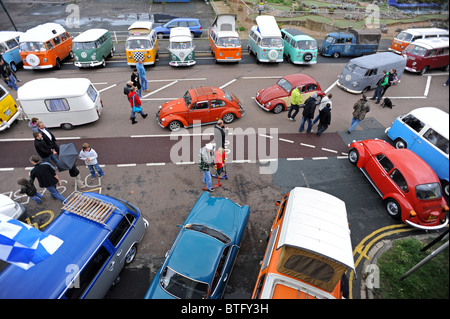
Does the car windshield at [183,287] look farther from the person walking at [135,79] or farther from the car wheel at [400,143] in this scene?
the person walking at [135,79]

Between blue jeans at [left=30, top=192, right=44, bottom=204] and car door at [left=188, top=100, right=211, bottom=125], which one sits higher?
car door at [left=188, top=100, right=211, bottom=125]

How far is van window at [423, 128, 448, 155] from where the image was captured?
28.7 feet

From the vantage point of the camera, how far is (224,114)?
470 inches

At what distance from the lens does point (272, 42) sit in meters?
18.3

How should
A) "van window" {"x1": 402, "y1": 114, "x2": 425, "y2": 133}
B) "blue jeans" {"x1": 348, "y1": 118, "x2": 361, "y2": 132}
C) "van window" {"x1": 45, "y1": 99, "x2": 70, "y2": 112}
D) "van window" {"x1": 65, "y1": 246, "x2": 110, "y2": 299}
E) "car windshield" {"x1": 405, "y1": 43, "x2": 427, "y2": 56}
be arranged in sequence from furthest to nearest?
"car windshield" {"x1": 405, "y1": 43, "x2": 427, "y2": 56}
"blue jeans" {"x1": 348, "y1": 118, "x2": 361, "y2": 132}
"van window" {"x1": 45, "y1": 99, "x2": 70, "y2": 112}
"van window" {"x1": 402, "y1": 114, "x2": 425, "y2": 133}
"van window" {"x1": 65, "y1": 246, "x2": 110, "y2": 299}

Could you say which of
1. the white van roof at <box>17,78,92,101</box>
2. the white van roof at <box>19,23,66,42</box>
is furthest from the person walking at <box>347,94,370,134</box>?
the white van roof at <box>19,23,66,42</box>

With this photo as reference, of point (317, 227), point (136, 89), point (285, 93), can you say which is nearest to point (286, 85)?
point (285, 93)

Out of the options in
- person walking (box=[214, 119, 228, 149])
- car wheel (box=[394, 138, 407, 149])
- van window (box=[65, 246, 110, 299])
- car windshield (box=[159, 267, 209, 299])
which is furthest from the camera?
car wheel (box=[394, 138, 407, 149])

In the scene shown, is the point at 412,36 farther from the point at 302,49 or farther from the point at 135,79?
the point at 135,79

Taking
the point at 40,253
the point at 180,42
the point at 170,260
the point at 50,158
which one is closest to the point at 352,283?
the point at 170,260

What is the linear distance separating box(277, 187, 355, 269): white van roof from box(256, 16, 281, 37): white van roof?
15.7 m

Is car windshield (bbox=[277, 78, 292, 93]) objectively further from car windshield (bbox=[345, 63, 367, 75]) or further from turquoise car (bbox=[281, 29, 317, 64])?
turquoise car (bbox=[281, 29, 317, 64])

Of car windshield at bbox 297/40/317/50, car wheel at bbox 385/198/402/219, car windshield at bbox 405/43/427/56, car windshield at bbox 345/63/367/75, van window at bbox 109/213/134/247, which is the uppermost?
car windshield at bbox 297/40/317/50

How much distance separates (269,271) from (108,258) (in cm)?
371
